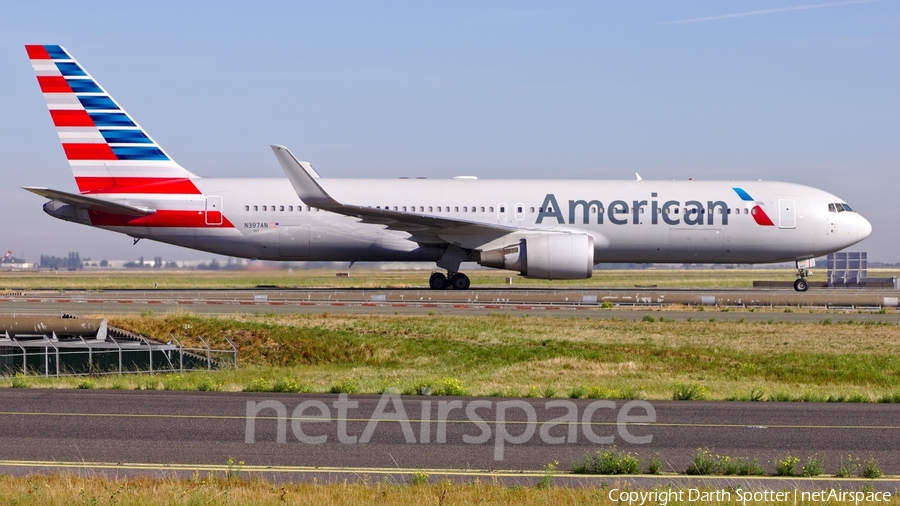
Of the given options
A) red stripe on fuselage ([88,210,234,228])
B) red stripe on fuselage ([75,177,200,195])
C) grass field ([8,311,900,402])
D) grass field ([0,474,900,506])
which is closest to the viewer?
grass field ([0,474,900,506])

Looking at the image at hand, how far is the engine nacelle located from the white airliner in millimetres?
64

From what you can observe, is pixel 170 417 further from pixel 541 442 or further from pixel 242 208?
pixel 242 208

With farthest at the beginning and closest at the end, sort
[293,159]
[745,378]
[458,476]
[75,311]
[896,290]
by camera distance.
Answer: [896,290] < [293,159] < [75,311] < [745,378] < [458,476]

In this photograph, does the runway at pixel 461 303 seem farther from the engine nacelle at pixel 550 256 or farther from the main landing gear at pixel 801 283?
the main landing gear at pixel 801 283

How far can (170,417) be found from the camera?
39.9 ft

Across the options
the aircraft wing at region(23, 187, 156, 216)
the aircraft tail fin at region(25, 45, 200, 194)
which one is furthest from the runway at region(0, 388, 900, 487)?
the aircraft tail fin at region(25, 45, 200, 194)

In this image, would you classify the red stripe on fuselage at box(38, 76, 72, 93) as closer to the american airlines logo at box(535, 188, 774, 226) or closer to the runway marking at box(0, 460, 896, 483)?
the american airlines logo at box(535, 188, 774, 226)

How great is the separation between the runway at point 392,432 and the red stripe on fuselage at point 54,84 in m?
25.3

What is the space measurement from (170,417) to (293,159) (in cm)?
2199

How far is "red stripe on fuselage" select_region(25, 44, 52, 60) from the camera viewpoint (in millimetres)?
36844

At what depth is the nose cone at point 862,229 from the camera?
38.6 m

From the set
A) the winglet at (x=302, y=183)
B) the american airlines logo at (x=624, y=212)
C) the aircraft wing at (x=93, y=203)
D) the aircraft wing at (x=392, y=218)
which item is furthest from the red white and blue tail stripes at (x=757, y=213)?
the aircraft wing at (x=93, y=203)

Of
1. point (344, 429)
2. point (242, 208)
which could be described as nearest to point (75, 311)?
point (242, 208)

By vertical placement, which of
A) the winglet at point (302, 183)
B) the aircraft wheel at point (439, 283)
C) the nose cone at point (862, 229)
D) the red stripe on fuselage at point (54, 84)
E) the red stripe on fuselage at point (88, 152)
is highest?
the red stripe on fuselage at point (54, 84)
